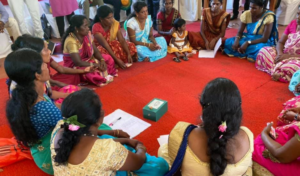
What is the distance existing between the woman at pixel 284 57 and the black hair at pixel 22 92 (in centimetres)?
262

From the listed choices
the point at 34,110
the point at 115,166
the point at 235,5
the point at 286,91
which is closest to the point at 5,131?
the point at 34,110

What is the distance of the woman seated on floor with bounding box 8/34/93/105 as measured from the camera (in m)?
2.05

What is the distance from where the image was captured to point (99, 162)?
110 centimetres

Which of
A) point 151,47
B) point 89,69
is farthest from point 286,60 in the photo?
point 89,69

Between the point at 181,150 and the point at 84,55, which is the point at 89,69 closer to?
the point at 84,55

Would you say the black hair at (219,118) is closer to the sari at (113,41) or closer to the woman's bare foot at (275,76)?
the woman's bare foot at (275,76)

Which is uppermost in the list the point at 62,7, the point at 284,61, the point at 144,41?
the point at 62,7

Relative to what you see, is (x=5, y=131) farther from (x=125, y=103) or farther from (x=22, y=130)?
(x=125, y=103)

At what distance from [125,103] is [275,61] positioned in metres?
1.94

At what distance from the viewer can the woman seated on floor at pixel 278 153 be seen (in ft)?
3.88

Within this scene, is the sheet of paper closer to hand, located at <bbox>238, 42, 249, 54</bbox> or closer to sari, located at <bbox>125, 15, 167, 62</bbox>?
sari, located at <bbox>125, 15, 167, 62</bbox>

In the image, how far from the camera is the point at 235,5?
212 inches

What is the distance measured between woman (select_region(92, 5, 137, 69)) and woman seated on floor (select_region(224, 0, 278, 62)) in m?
1.58

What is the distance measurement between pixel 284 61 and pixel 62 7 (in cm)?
383
